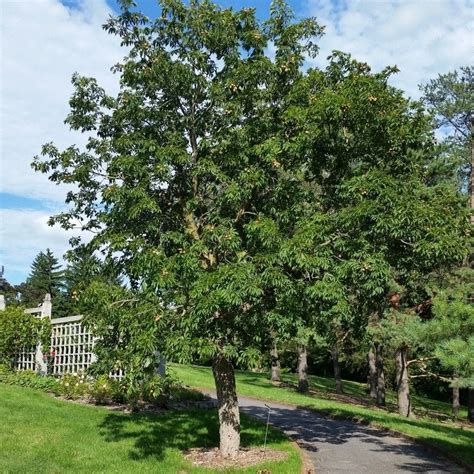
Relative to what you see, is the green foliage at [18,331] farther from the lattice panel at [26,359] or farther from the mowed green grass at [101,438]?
the mowed green grass at [101,438]

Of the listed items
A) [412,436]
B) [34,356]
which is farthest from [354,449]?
[34,356]

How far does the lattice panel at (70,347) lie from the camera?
1423 cm

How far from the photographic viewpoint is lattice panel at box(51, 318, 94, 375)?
1423cm

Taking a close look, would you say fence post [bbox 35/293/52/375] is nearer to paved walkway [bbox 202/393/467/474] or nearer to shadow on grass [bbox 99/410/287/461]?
shadow on grass [bbox 99/410/287/461]

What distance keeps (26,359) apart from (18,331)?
1136mm

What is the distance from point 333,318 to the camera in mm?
7703

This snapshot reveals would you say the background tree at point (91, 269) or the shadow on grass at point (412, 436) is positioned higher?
the background tree at point (91, 269)

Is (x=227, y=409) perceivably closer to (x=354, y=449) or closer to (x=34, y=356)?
(x=354, y=449)

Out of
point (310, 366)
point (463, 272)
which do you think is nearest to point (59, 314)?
point (310, 366)

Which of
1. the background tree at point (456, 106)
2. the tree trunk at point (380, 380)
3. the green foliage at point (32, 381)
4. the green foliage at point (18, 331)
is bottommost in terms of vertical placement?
the tree trunk at point (380, 380)

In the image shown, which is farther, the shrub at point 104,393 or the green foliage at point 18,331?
the green foliage at point 18,331

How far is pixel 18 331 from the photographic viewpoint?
15047 millimetres

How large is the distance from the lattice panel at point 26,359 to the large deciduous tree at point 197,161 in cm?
778

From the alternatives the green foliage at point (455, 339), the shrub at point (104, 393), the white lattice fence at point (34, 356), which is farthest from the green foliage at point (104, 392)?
the green foliage at point (455, 339)
